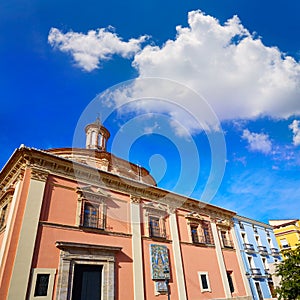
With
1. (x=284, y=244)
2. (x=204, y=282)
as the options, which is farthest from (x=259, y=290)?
(x=284, y=244)

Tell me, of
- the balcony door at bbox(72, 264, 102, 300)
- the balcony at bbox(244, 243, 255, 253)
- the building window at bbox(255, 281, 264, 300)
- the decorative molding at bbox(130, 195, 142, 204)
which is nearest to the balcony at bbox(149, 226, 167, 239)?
the decorative molding at bbox(130, 195, 142, 204)

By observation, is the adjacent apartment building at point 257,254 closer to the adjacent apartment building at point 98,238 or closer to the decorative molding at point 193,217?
the adjacent apartment building at point 98,238

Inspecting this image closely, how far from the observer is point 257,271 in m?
22.5

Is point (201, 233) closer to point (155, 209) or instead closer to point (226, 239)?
point (226, 239)

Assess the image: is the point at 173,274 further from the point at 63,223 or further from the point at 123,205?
the point at 63,223

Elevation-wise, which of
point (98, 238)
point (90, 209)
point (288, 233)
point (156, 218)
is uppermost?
point (288, 233)

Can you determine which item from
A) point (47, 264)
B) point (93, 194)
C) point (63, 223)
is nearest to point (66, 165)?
point (93, 194)

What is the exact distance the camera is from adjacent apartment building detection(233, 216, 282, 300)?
2172 centimetres

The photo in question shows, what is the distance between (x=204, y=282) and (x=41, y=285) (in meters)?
11.9

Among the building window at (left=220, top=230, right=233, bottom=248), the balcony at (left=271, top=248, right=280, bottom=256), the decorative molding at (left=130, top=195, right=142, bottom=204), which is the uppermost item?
the decorative molding at (left=130, top=195, right=142, bottom=204)

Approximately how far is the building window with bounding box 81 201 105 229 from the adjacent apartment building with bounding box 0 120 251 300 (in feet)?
0.19

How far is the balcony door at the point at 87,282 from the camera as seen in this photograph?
1189 centimetres

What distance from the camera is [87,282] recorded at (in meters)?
12.3

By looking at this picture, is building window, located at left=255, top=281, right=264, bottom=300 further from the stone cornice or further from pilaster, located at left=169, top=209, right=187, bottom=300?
pilaster, located at left=169, top=209, right=187, bottom=300
